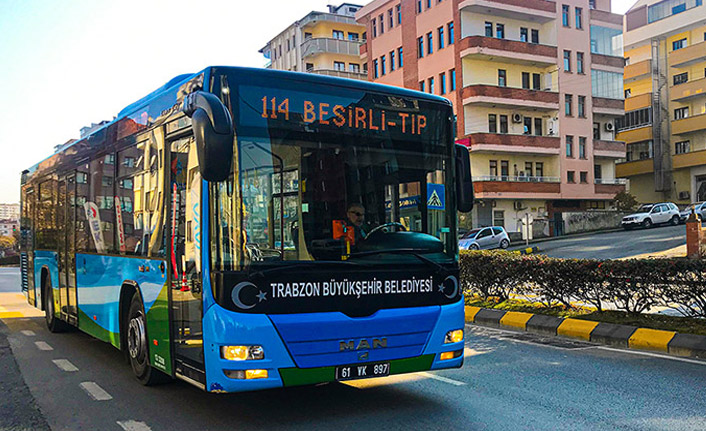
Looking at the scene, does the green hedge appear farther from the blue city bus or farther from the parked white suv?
the parked white suv

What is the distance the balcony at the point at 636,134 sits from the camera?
63969 mm

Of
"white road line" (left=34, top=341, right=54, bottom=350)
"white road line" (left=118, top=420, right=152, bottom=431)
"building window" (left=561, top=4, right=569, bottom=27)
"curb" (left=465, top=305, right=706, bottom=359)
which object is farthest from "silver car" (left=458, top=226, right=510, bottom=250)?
"white road line" (left=118, top=420, right=152, bottom=431)

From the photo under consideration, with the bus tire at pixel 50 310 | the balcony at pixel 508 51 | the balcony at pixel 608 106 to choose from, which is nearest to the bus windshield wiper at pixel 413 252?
the bus tire at pixel 50 310

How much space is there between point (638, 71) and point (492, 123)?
23.7 m

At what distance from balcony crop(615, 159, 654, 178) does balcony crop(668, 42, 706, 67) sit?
8955 millimetres

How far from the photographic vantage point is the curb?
944 cm

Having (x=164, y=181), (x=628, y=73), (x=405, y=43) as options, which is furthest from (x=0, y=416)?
(x=628, y=73)

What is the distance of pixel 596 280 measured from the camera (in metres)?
11.5

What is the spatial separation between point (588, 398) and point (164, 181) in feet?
15.4

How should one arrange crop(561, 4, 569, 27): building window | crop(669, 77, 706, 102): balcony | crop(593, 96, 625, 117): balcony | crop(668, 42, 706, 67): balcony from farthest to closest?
crop(668, 42, 706, 67): balcony, crop(669, 77, 706, 102): balcony, crop(593, 96, 625, 117): balcony, crop(561, 4, 569, 27): building window

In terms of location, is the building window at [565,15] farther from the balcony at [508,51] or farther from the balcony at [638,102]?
the balcony at [638,102]

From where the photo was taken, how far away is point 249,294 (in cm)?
561

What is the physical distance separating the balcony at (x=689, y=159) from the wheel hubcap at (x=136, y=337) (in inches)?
2413

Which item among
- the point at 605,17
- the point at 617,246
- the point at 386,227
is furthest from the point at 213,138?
the point at 605,17
